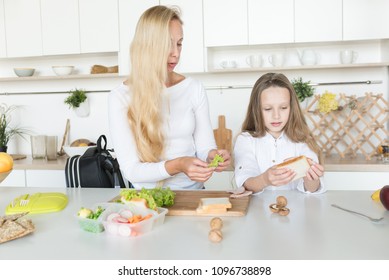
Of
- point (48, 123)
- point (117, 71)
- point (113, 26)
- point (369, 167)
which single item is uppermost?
point (113, 26)

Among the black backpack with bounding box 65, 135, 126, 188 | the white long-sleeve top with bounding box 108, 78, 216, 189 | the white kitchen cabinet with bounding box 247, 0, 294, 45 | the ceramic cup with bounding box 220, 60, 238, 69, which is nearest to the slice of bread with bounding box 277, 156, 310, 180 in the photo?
the white long-sleeve top with bounding box 108, 78, 216, 189

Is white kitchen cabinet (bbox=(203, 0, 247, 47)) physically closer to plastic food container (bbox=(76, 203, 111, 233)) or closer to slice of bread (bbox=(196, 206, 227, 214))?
slice of bread (bbox=(196, 206, 227, 214))

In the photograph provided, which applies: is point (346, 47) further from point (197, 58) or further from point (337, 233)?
point (337, 233)

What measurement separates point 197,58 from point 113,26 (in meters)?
0.58

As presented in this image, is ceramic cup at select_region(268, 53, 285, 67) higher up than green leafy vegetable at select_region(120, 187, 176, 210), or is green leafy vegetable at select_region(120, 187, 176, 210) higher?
ceramic cup at select_region(268, 53, 285, 67)

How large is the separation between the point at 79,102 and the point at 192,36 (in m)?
0.96

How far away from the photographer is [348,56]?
8.68 ft

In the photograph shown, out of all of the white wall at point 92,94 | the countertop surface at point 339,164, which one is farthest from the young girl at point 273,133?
the white wall at point 92,94

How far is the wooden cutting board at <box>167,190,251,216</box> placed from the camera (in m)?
1.16

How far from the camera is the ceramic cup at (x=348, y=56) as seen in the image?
2.64m

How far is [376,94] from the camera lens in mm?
2822

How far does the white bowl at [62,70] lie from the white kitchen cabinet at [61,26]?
0.36 ft
